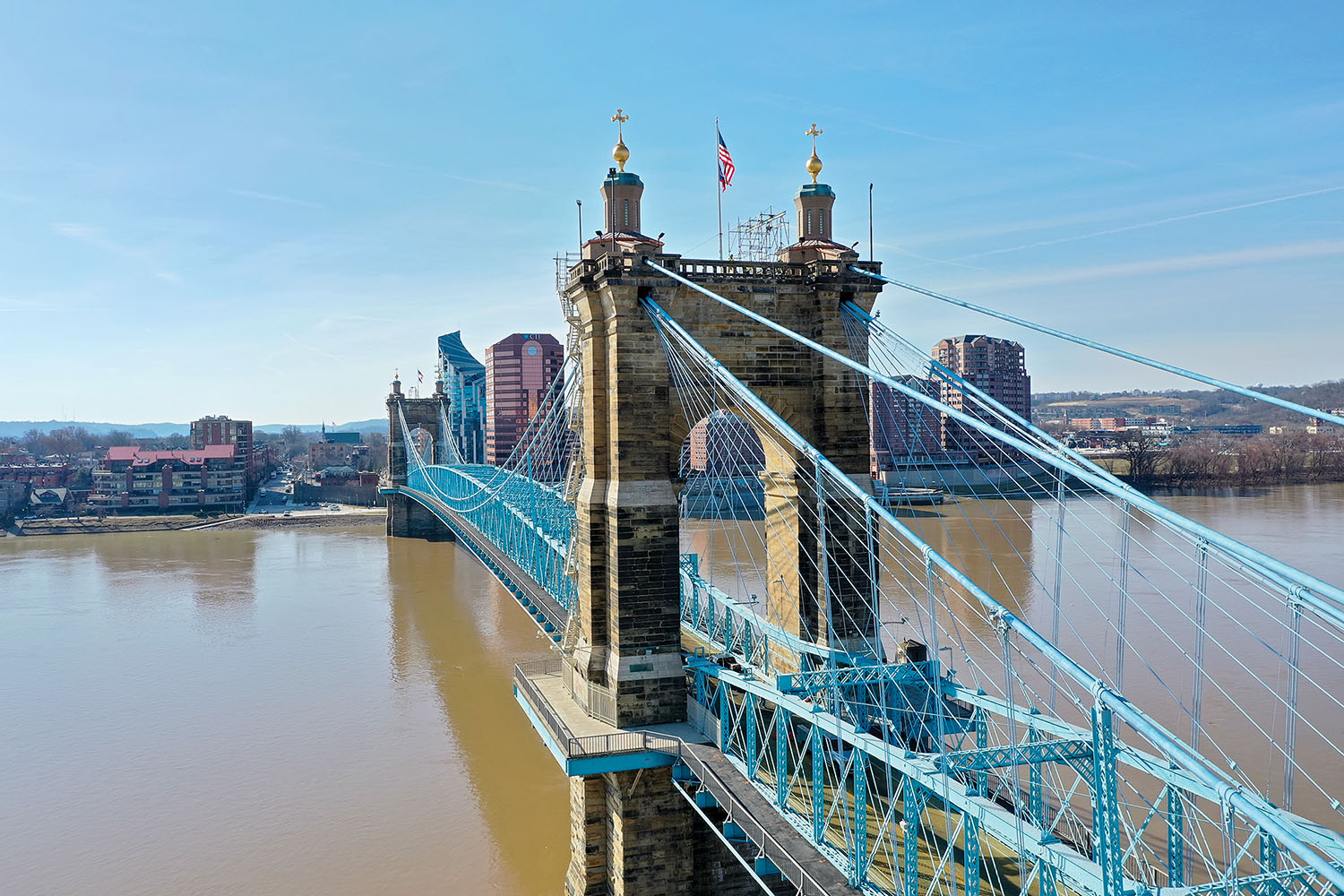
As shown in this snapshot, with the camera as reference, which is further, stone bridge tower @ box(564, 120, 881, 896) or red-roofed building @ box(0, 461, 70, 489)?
red-roofed building @ box(0, 461, 70, 489)

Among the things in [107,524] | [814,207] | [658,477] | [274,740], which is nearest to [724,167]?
[814,207]

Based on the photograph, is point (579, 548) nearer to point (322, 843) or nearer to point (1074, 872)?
point (322, 843)

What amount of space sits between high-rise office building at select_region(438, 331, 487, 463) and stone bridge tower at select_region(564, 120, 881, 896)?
335 feet

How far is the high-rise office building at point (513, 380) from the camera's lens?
354 ft

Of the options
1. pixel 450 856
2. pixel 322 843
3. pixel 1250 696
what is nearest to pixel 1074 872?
pixel 450 856

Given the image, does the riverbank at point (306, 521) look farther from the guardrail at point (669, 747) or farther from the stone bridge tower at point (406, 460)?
the guardrail at point (669, 747)

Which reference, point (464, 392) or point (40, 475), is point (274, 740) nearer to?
point (40, 475)

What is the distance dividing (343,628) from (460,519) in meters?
7.38

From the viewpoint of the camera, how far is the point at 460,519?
149ft

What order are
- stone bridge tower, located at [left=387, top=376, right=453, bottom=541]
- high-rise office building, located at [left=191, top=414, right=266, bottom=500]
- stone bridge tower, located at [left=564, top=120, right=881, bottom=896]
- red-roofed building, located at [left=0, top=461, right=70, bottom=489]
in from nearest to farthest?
stone bridge tower, located at [left=564, top=120, right=881, bottom=896] → stone bridge tower, located at [left=387, top=376, right=453, bottom=541] → red-roofed building, located at [left=0, top=461, right=70, bottom=489] → high-rise office building, located at [left=191, top=414, right=266, bottom=500]

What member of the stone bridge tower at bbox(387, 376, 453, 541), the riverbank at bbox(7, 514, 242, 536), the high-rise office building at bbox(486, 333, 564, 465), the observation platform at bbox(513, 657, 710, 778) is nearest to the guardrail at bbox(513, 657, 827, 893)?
the observation platform at bbox(513, 657, 710, 778)

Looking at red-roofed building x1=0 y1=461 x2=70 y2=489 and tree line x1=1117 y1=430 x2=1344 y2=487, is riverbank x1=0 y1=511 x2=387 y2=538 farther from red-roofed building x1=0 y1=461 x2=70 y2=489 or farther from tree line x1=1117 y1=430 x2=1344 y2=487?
tree line x1=1117 y1=430 x2=1344 y2=487

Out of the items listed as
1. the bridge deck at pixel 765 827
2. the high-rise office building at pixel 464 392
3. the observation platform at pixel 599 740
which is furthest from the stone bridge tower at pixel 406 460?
the bridge deck at pixel 765 827

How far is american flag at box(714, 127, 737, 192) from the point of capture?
786 inches
